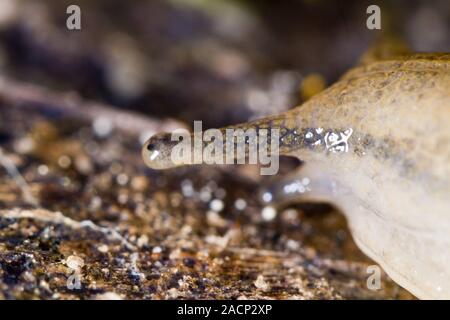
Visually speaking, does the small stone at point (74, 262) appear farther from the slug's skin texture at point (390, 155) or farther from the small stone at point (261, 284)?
the small stone at point (261, 284)

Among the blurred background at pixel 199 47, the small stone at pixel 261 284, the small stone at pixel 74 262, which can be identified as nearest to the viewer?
the small stone at pixel 74 262

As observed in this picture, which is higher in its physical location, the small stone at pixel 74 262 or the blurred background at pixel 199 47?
the blurred background at pixel 199 47

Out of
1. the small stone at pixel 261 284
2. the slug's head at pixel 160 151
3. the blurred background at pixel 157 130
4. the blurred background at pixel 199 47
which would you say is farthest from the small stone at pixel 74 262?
the blurred background at pixel 199 47

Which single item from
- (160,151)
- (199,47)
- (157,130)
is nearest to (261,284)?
(160,151)

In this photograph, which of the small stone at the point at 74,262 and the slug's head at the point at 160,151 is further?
the slug's head at the point at 160,151

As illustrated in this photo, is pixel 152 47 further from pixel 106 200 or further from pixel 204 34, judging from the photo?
pixel 106 200

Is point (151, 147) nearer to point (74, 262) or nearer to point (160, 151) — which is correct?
point (160, 151)

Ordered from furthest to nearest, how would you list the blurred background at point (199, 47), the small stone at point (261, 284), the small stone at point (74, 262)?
1. the blurred background at point (199, 47)
2. the small stone at point (261, 284)
3. the small stone at point (74, 262)

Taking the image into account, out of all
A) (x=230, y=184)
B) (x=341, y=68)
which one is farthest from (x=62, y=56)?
(x=341, y=68)
